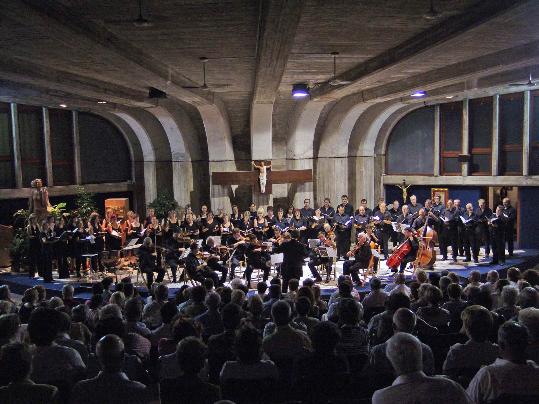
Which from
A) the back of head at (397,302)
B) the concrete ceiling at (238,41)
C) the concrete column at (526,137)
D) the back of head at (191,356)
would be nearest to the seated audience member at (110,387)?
the back of head at (191,356)

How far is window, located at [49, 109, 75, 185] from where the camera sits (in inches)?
708

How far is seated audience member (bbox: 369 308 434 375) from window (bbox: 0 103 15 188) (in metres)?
14.9

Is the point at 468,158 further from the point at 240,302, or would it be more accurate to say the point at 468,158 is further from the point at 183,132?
the point at 240,302

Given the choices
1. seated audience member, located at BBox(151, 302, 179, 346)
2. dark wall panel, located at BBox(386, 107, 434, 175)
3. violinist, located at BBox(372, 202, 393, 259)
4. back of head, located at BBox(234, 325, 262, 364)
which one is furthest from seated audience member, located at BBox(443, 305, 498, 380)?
dark wall panel, located at BBox(386, 107, 434, 175)

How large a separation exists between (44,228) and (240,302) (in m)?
7.59

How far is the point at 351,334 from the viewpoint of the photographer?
5008 millimetres

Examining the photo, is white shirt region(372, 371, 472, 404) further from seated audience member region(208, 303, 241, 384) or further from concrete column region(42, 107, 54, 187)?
concrete column region(42, 107, 54, 187)

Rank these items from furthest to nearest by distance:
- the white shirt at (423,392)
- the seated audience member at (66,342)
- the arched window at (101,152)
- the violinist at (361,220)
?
the arched window at (101,152)
the violinist at (361,220)
the seated audience member at (66,342)
the white shirt at (423,392)

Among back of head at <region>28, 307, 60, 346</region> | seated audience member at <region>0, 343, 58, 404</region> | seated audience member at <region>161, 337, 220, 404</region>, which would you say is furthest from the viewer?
back of head at <region>28, 307, 60, 346</region>

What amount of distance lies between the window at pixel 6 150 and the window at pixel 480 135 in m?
13.7

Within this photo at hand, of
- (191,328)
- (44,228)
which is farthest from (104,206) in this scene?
(191,328)

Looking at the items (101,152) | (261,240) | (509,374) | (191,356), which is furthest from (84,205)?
(509,374)

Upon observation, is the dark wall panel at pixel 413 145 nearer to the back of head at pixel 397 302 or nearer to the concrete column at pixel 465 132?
the concrete column at pixel 465 132

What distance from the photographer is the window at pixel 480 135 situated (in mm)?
16938
